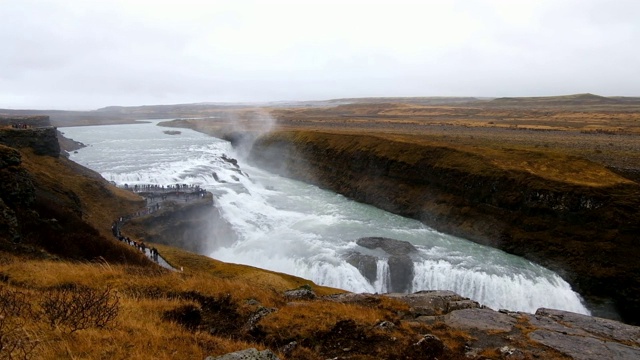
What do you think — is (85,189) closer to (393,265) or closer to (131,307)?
A: (393,265)

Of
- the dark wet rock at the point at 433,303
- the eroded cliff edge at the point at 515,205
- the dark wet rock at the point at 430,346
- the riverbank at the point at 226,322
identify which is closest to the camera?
the riverbank at the point at 226,322

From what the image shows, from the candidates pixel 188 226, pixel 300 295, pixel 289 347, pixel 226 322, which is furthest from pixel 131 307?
pixel 188 226

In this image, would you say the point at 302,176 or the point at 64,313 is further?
the point at 302,176

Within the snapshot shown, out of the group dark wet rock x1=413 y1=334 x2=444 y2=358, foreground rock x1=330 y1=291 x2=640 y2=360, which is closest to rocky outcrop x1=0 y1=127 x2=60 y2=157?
foreground rock x1=330 y1=291 x2=640 y2=360

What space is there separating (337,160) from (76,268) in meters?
51.8

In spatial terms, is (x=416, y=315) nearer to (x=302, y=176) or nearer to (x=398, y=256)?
(x=398, y=256)

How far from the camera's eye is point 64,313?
737 centimetres

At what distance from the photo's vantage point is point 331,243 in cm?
3528

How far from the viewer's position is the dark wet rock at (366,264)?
30.6m

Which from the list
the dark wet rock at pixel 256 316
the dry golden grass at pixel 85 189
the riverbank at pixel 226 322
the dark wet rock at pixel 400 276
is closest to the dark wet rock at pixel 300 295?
the riverbank at pixel 226 322

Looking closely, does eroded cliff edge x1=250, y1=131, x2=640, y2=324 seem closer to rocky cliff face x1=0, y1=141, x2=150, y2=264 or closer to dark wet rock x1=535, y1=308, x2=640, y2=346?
dark wet rock x1=535, y1=308, x2=640, y2=346

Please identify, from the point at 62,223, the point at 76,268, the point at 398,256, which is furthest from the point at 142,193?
the point at 76,268

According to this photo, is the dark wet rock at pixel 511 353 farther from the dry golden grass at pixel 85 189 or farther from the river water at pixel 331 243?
the dry golden grass at pixel 85 189

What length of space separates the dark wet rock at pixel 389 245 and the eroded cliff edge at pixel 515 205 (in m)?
9.01
